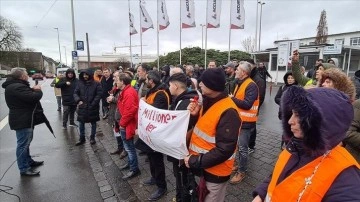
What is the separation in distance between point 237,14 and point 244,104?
1486cm

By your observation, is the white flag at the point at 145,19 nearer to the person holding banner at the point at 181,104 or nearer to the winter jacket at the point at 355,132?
the person holding banner at the point at 181,104

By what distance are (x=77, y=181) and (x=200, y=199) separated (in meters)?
2.87

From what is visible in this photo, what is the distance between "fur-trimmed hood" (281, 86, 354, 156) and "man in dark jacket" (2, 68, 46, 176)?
470cm

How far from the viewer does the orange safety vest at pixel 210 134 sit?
230 centimetres

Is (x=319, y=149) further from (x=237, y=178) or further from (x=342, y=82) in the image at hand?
(x=237, y=178)

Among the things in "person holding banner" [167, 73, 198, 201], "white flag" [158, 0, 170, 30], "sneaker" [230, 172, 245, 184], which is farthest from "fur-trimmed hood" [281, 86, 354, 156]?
"white flag" [158, 0, 170, 30]

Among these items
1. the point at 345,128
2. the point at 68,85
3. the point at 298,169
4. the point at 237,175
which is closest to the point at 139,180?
the point at 237,175

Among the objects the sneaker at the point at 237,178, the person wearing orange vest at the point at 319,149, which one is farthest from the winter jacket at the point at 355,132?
the sneaker at the point at 237,178

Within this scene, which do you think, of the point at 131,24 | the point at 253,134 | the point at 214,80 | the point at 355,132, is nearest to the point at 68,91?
the point at 253,134

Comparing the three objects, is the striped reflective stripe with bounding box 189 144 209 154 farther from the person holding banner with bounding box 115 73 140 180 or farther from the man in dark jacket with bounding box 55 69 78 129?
the man in dark jacket with bounding box 55 69 78 129

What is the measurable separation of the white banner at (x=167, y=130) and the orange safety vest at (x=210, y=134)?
0.46ft

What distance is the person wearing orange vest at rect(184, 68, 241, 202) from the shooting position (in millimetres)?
2258

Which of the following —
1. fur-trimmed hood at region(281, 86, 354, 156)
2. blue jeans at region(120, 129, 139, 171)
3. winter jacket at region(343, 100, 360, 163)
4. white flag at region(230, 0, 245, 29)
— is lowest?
blue jeans at region(120, 129, 139, 171)

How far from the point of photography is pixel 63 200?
381cm
